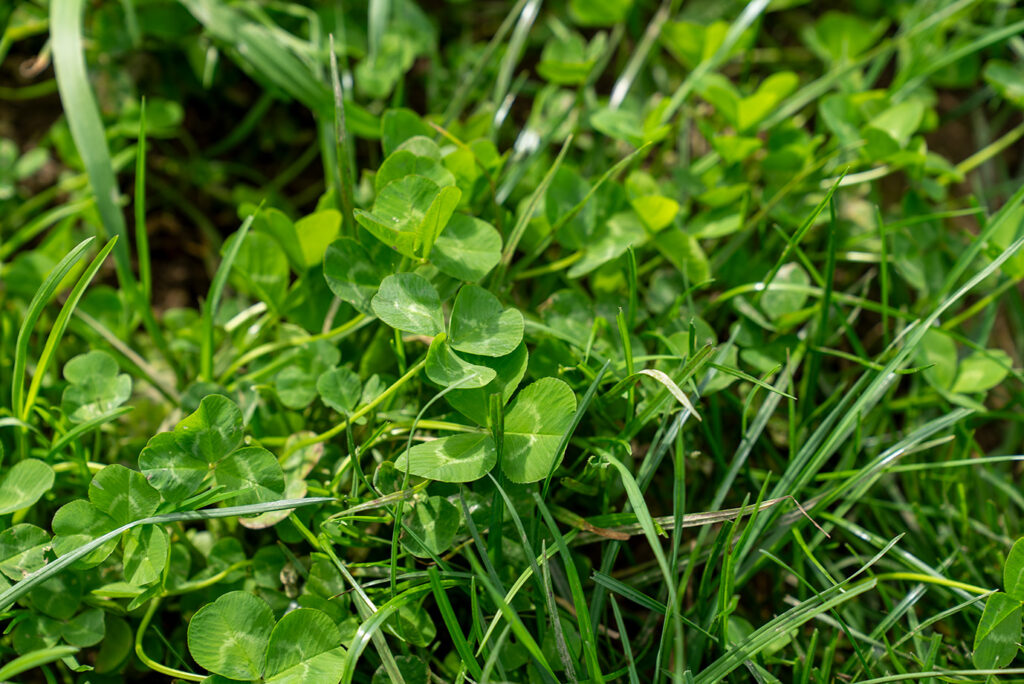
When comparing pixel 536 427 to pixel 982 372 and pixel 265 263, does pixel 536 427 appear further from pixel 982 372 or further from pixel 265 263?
pixel 982 372

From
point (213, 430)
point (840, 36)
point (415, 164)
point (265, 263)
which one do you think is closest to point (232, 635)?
point (213, 430)

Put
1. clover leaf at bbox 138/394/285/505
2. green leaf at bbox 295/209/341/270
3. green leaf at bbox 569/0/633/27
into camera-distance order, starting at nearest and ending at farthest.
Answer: clover leaf at bbox 138/394/285/505 < green leaf at bbox 295/209/341/270 < green leaf at bbox 569/0/633/27

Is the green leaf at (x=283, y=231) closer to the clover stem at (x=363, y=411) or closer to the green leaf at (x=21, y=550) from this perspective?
the clover stem at (x=363, y=411)

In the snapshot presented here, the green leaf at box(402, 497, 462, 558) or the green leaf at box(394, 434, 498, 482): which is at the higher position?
the green leaf at box(394, 434, 498, 482)

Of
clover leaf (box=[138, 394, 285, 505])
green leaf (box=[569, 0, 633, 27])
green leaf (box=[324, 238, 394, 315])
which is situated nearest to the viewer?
clover leaf (box=[138, 394, 285, 505])

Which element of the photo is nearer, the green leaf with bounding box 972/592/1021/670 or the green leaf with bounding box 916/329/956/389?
the green leaf with bounding box 972/592/1021/670

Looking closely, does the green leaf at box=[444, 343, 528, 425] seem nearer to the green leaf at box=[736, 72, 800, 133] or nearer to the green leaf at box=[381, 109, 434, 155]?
the green leaf at box=[381, 109, 434, 155]

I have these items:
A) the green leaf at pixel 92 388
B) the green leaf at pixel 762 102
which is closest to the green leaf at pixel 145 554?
the green leaf at pixel 92 388

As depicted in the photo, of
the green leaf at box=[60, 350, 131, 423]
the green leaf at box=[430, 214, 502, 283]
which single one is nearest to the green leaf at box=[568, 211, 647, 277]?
the green leaf at box=[430, 214, 502, 283]
